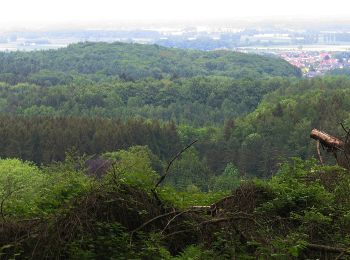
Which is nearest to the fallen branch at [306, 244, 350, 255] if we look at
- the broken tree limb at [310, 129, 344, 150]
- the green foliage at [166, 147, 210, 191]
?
the broken tree limb at [310, 129, 344, 150]

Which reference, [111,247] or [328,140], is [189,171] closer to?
[328,140]

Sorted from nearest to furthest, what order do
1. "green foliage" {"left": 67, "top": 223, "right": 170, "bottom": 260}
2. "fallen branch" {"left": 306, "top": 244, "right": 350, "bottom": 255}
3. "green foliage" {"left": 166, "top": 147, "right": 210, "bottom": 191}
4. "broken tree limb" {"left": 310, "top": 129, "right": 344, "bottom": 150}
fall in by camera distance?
"green foliage" {"left": 67, "top": 223, "right": 170, "bottom": 260}
"fallen branch" {"left": 306, "top": 244, "right": 350, "bottom": 255}
"broken tree limb" {"left": 310, "top": 129, "right": 344, "bottom": 150}
"green foliage" {"left": 166, "top": 147, "right": 210, "bottom": 191}

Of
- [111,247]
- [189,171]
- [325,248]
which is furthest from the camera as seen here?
[189,171]

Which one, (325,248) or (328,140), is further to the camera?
(328,140)

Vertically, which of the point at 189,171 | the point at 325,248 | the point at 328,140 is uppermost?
the point at 328,140

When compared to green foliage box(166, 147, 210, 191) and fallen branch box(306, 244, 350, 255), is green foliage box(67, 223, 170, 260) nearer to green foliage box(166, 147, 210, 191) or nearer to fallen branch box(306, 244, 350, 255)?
fallen branch box(306, 244, 350, 255)

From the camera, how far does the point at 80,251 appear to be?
7.70 m

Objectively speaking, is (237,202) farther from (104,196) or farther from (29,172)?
(29,172)

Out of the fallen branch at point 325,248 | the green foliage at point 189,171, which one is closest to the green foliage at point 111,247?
the fallen branch at point 325,248

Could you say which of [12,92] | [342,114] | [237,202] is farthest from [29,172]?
[12,92]

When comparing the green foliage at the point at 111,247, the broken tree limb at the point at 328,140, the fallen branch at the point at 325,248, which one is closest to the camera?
the green foliage at the point at 111,247

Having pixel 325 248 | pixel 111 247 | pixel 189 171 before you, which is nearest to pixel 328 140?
pixel 325 248

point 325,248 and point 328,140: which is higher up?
point 328,140

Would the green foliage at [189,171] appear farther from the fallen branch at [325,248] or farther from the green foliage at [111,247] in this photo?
the green foliage at [111,247]
